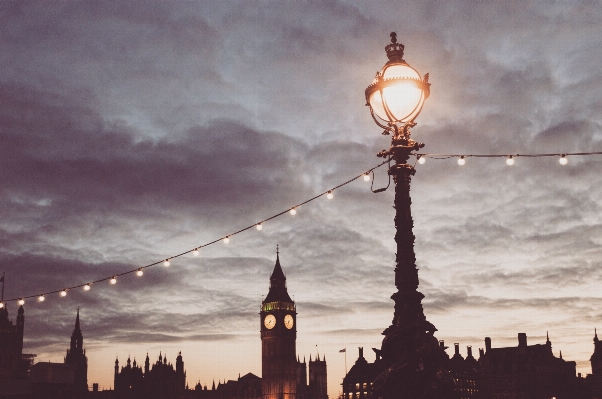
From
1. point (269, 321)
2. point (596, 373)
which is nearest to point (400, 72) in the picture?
point (596, 373)

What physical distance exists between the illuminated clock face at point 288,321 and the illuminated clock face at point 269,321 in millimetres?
2144

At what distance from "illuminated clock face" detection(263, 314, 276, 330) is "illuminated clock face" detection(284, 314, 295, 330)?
2.14 m

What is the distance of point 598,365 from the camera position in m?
101

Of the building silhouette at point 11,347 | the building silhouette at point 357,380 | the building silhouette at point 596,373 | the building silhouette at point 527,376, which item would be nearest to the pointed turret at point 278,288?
the building silhouette at point 357,380

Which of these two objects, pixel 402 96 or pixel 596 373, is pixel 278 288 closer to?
pixel 596 373

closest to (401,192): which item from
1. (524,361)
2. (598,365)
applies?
(524,361)

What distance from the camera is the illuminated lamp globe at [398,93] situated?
6980 mm

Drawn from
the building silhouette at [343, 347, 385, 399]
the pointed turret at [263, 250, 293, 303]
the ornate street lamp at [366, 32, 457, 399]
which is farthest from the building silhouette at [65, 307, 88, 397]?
the ornate street lamp at [366, 32, 457, 399]

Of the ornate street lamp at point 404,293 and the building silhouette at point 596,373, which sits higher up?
the ornate street lamp at point 404,293

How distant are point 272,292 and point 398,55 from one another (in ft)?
394

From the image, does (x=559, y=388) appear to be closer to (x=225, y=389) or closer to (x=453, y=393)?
(x=225, y=389)

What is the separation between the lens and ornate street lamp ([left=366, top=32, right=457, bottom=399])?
6.46 metres

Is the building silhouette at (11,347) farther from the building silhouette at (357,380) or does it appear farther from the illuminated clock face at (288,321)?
the building silhouette at (357,380)

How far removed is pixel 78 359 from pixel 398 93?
136m
